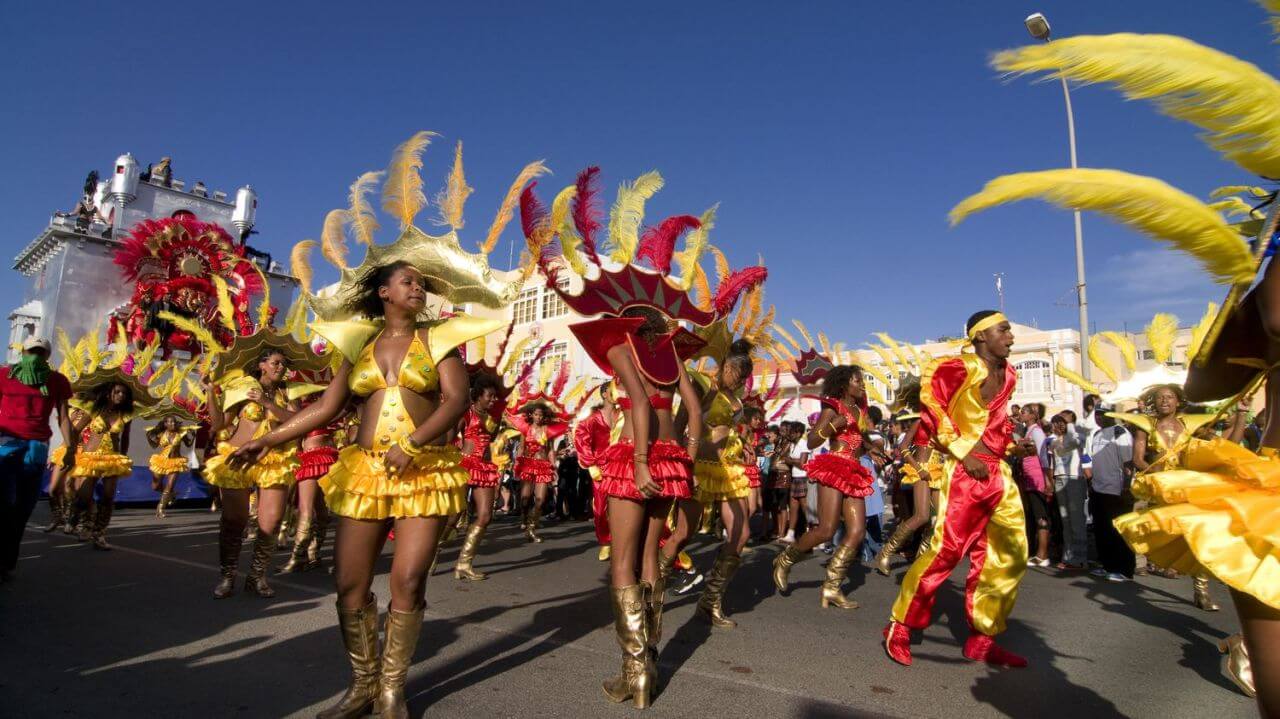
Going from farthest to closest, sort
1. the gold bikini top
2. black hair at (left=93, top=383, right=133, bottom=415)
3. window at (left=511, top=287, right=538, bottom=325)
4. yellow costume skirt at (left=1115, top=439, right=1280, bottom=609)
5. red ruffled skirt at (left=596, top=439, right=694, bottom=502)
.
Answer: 1. window at (left=511, top=287, right=538, bottom=325)
2. black hair at (left=93, top=383, right=133, bottom=415)
3. red ruffled skirt at (left=596, top=439, right=694, bottom=502)
4. the gold bikini top
5. yellow costume skirt at (left=1115, top=439, right=1280, bottom=609)

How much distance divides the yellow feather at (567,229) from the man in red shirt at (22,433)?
15.0 ft

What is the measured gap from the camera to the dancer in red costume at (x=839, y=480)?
6309 mm

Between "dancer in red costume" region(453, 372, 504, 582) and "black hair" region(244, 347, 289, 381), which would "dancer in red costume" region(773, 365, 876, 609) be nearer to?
"dancer in red costume" region(453, 372, 504, 582)

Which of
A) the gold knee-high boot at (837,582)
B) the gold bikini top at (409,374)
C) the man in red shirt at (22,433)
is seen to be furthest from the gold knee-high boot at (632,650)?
the man in red shirt at (22,433)

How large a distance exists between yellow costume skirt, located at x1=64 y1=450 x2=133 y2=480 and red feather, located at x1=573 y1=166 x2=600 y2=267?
7.02m

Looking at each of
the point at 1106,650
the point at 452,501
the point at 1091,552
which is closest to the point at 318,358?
the point at 452,501

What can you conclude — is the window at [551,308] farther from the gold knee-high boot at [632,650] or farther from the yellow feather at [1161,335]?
the gold knee-high boot at [632,650]

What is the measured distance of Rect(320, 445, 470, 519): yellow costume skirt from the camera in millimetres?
3254

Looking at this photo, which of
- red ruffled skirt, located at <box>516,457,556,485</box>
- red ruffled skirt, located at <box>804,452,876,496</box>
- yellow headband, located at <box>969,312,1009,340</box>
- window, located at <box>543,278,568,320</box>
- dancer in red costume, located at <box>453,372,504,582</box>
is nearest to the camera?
yellow headband, located at <box>969,312,1009,340</box>

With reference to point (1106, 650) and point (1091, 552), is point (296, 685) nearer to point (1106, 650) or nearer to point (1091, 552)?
point (1106, 650)

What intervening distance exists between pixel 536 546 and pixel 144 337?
1537 cm

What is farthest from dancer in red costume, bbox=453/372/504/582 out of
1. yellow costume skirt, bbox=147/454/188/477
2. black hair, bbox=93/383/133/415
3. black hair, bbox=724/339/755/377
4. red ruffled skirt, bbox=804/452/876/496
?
yellow costume skirt, bbox=147/454/188/477

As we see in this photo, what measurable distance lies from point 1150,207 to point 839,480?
4920 mm

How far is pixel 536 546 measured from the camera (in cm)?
1019
